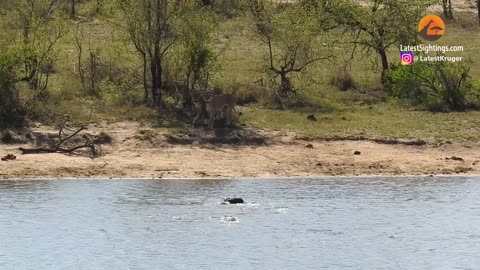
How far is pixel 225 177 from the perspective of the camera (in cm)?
2244

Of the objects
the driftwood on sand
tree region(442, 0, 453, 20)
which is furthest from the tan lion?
tree region(442, 0, 453, 20)

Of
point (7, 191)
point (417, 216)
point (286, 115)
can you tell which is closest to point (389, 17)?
point (286, 115)

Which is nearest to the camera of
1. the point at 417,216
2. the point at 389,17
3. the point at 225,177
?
the point at 417,216

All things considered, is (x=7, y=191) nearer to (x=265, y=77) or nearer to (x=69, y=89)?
(x=69, y=89)

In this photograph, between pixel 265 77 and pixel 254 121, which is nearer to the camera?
pixel 254 121

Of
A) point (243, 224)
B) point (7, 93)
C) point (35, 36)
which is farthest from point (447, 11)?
point (243, 224)

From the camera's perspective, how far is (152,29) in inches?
1046

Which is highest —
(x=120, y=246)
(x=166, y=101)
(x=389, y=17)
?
(x=389, y=17)

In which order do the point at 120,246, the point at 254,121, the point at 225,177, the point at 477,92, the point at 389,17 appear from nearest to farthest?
the point at 120,246
the point at 225,177
the point at 254,121
the point at 477,92
the point at 389,17

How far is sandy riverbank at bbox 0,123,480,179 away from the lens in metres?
22.4

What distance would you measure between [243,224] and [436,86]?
11.6 m

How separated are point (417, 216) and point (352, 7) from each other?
1298cm

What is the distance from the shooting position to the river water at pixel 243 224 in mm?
16422

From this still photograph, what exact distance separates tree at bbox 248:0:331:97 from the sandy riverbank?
13.2 feet
